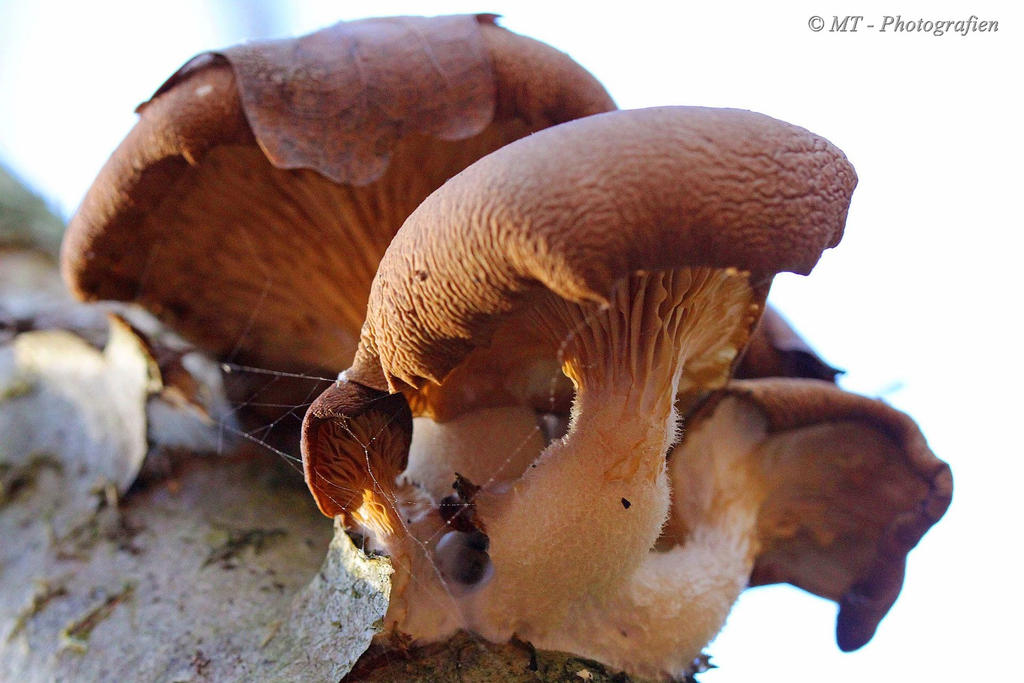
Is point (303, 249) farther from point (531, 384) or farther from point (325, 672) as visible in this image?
point (325, 672)

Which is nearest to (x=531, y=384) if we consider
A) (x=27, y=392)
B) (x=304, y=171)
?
(x=304, y=171)

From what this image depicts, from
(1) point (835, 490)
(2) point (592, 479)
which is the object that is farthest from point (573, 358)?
(1) point (835, 490)

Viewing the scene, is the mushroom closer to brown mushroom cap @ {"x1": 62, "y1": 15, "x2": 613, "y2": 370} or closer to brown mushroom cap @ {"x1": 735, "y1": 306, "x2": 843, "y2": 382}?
brown mushroom cap @ {"x1": 735, "y1": 306, "x2": 843, "y2": 382}

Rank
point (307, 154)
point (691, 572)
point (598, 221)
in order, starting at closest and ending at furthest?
point (598, 221) → point (307, 154) → point (691, 572)

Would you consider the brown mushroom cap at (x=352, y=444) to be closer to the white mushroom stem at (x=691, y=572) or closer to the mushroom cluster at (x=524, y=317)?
the mushroom cluster at (x=524, y=317)

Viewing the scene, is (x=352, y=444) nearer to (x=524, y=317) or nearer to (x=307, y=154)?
(x=524, y=317)

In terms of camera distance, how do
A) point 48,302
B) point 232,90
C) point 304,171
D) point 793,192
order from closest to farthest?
1. point 793,192
2. point 232,90
3. point 304,171
4. point 48,302

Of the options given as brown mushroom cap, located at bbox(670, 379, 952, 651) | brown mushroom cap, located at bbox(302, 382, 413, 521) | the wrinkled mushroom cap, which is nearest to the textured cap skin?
the wrinkled mushroom cap
